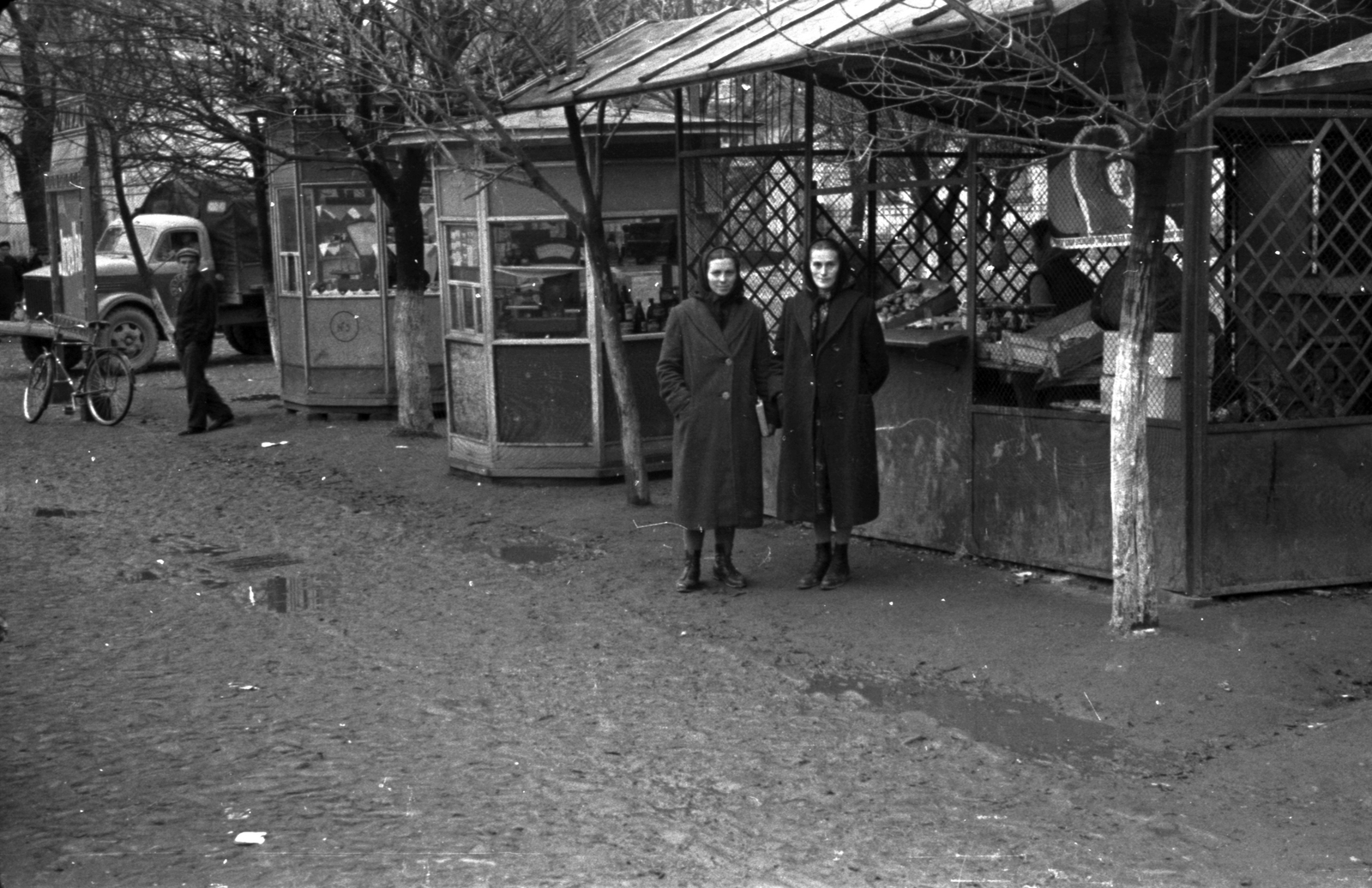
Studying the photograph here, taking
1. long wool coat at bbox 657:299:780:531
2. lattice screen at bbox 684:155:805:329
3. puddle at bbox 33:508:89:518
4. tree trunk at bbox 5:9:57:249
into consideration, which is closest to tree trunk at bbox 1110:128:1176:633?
long wool coat at bbox 657:299:780:531

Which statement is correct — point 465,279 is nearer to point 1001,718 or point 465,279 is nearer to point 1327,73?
point 1001,718

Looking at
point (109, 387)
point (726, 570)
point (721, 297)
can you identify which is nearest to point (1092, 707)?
point (726, 570)

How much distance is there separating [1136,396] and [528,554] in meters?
4.16

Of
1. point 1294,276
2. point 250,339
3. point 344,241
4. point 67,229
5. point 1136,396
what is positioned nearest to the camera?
point 1136,396

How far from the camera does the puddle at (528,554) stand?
9.38 meters

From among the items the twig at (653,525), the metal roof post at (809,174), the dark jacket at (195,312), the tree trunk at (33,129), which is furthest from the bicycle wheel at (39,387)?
the metal roof post at (809,174)

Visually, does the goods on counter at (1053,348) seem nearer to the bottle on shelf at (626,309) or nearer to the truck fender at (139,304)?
the bottle on shelf at (626,309)

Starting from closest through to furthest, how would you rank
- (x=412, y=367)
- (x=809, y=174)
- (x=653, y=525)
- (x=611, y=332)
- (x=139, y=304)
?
(x=809, y=174) → (x=653, y=525) → (x=611, y=332) → (x=412, y=367) → (x=139, y=304)

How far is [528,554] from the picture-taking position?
960 cm

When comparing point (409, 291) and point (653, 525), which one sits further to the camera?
point (409, 291)

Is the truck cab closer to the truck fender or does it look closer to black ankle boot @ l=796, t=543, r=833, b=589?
the truck fender

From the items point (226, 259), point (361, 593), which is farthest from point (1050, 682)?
point (226, 259)

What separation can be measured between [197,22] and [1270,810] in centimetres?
1019

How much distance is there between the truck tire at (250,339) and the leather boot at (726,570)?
17.5 m
